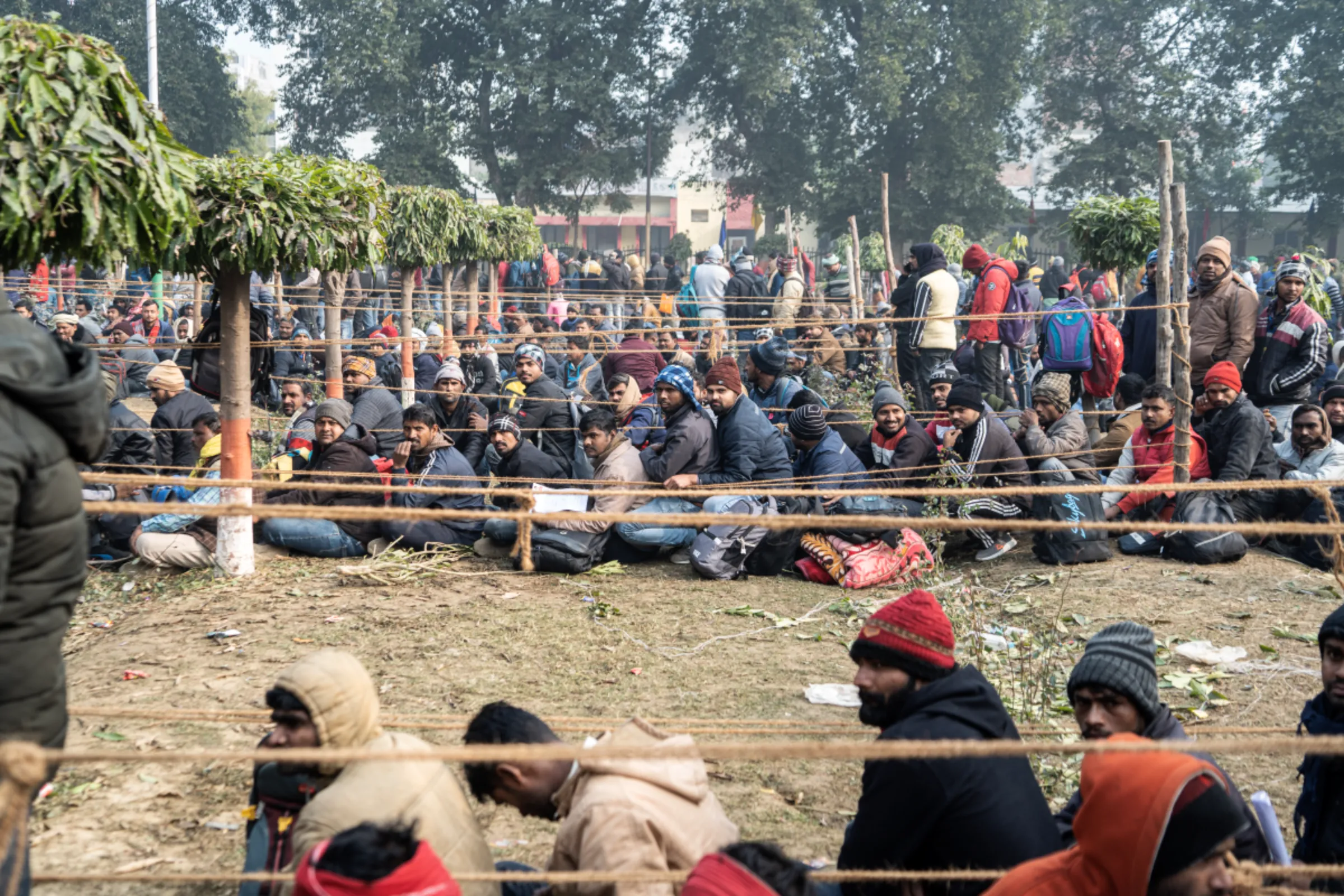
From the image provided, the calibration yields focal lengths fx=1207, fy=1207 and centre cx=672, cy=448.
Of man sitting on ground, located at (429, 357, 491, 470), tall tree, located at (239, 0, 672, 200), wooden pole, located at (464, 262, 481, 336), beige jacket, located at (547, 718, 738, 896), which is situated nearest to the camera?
beige jacket, located at (547, 718, 738, 896)

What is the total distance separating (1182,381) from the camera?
752cm

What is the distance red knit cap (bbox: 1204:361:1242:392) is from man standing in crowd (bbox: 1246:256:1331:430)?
2.81 feet

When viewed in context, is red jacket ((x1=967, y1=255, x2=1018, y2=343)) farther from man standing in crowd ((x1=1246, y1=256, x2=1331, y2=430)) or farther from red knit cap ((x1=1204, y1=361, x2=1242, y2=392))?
red knit cap ((x1=1204, y1=361, x2=1242, y2=392))

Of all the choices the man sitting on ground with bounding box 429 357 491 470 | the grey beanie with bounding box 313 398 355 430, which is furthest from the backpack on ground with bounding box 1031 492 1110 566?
the grey beanie with bounding box 313 398 355 430

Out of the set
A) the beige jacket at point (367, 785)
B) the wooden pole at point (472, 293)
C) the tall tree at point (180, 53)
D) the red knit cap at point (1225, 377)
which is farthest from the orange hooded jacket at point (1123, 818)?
the tall tree at point (180, 53)

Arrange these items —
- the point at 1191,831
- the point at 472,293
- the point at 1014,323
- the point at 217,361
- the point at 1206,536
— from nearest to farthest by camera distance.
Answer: the point at 1191,831 < the point at 1206,536 < the point at 217,361 < the point at 1014,323 < the point at 472,293

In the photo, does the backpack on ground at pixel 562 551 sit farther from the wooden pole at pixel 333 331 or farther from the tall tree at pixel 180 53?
the tall tree at pixel 180 53

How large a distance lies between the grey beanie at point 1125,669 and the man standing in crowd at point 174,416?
7.05 metres

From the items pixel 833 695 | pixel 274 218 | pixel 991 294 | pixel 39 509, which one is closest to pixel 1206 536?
pixel 833 695

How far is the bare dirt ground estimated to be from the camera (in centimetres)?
438

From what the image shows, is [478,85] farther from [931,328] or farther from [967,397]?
[967,397]

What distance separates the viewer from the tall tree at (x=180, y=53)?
3253cm

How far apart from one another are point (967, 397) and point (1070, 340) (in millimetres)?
1540

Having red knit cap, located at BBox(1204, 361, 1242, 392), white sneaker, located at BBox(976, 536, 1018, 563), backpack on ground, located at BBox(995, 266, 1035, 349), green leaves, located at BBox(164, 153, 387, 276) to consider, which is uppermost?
green leaves, located at BBox(164, 153, 387, 276)
